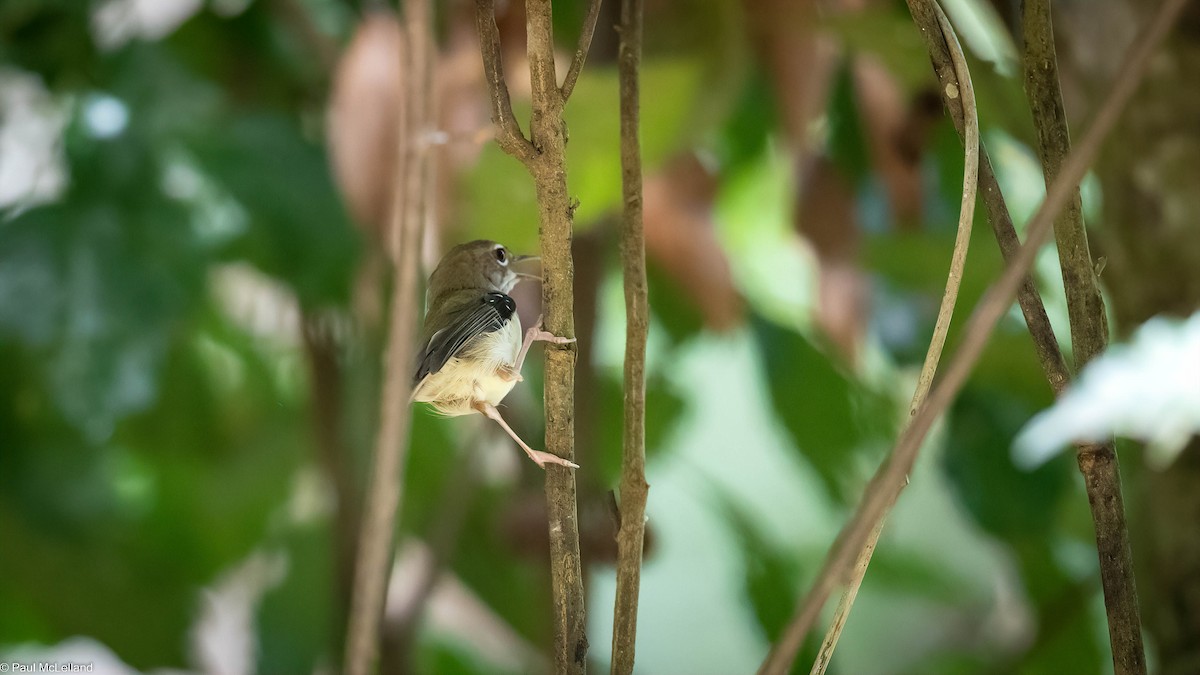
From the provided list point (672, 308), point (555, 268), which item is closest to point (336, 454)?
point (672, 308)

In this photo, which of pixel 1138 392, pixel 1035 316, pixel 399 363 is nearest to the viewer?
pixel 399 363

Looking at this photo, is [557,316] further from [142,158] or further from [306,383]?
[306,383]

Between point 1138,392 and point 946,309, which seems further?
point 1138,392

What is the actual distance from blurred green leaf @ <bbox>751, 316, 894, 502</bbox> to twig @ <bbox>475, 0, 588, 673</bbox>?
1266 millimetres

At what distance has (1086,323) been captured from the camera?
97 cm

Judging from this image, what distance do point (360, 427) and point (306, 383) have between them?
62 cm

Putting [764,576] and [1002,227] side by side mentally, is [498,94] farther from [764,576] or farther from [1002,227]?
[764,576]

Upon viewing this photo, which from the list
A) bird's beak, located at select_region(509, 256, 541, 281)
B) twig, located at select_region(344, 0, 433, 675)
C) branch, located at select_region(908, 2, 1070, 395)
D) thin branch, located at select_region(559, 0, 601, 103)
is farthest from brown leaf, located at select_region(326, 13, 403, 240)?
twig, located at select_region(344, 0, 433, 675)

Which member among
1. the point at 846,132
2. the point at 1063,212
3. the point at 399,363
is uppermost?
the point at 846,132

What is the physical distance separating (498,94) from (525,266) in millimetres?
1386

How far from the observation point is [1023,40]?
100 centimetres

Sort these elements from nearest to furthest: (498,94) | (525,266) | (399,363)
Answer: (399,363) → (498,94) → (525,266)

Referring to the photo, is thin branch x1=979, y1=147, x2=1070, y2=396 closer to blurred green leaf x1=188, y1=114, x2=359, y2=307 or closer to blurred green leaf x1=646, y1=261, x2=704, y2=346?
blurred green leaf x1=646, y1=261, x2=704, y2=346

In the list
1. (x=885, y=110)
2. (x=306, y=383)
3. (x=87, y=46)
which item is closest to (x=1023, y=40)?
(x=885, y=110)
